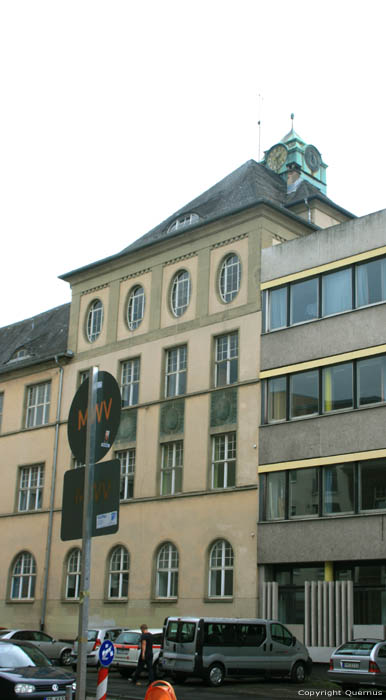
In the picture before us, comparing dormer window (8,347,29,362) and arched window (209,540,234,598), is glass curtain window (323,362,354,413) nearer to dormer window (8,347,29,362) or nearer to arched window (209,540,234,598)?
arched window (209,540,234,598)

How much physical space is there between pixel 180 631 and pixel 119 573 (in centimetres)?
1171

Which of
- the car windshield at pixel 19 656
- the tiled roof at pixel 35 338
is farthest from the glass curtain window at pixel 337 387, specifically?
the tiled roof at pixel 35 338

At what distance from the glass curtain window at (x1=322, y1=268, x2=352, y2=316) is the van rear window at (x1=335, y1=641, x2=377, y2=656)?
37.9 feet

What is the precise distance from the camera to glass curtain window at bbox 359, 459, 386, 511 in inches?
1025

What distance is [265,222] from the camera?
3253 centimetres

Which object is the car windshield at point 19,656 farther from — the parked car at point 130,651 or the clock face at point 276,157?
the clock face at point 276,157

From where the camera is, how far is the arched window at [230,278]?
1293 inches

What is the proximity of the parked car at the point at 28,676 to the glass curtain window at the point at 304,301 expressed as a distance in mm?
17121

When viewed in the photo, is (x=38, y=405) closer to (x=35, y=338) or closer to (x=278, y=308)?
(x=35, y=338)

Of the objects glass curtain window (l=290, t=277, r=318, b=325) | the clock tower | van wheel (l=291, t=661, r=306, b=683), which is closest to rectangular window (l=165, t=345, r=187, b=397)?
glass curtain window (l=290, t=277, r=318, b=325)

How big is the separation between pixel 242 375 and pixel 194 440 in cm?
318

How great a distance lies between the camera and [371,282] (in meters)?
28.3

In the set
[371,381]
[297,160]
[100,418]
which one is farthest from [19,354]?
[100,418]

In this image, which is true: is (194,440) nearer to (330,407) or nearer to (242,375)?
(242,375)
